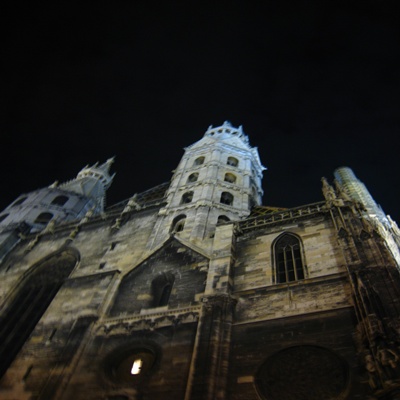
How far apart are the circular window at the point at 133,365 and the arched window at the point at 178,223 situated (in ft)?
28.3

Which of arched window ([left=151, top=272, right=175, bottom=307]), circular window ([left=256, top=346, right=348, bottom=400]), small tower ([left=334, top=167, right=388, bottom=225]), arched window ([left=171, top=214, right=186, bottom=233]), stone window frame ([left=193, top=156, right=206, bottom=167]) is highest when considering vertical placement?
small tower ([left=334, top=167, right=388, bottom=225])

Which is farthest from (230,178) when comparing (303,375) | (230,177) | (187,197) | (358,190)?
(358,190)

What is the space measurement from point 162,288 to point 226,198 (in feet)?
31.2

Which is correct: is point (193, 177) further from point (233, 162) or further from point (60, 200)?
point (60, 200)

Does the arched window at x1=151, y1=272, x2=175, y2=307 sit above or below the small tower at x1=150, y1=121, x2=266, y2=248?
below

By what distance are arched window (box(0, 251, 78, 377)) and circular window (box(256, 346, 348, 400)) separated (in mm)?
12173

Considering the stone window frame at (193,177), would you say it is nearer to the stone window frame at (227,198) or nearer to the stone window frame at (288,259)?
the stone window frame at (227,198)

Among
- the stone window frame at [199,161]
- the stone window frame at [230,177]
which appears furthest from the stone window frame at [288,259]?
the stone window frame at [199,161]

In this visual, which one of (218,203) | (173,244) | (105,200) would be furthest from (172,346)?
(105,200)

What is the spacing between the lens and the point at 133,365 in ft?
44.3

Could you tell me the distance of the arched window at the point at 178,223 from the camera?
2181 cm

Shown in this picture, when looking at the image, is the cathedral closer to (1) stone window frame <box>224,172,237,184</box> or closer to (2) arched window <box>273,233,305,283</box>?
(2) arched window <box>273,233,305,283</box>

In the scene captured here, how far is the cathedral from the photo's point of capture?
440 inches

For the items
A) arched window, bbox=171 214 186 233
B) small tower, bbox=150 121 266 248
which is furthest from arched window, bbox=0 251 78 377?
small tower, bbox=150 121 266 248
